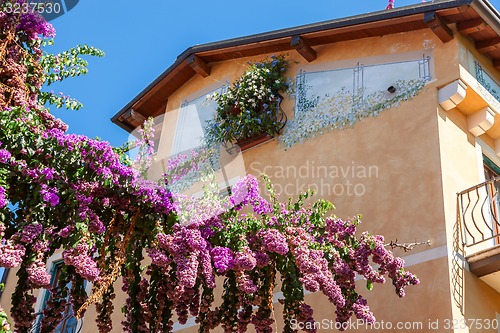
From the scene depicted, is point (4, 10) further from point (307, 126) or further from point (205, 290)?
point (307, 126)

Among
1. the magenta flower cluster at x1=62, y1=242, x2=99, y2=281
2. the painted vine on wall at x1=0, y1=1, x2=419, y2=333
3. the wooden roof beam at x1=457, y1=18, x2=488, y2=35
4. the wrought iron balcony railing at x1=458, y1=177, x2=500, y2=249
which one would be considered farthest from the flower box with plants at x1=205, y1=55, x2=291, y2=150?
the magenta flower cluster at x1=62, y1=242, x2=99, y2=281

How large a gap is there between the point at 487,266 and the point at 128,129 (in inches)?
335

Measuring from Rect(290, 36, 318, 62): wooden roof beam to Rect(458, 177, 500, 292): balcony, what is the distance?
363 centimetres

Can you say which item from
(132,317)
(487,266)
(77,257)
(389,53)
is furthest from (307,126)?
(77,257)

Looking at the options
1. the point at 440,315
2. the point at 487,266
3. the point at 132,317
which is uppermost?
the point at 487,266

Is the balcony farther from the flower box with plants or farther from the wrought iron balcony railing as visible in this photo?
the flower box with plants

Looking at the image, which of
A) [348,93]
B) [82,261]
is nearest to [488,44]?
[348,93]

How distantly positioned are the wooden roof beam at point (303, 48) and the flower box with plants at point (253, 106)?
0.51m

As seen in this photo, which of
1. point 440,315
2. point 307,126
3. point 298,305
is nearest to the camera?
point 298,305

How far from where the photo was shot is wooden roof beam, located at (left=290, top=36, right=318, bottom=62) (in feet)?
38.4

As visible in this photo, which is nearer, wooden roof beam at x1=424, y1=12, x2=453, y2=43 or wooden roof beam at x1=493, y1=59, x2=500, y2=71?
wooden roof beam at x1=424, y1=12, x2=453, y2=43

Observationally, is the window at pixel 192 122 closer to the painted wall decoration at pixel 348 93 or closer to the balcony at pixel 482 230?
the painted wall decoration at pixel 348 93

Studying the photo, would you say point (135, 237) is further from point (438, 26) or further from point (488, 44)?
point (488, 44)

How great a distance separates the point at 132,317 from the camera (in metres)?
7.61
